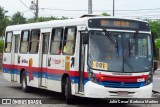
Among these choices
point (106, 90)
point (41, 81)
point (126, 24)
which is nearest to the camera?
point (106, 90)

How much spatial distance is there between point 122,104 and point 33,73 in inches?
178

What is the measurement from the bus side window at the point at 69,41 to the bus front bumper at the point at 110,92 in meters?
1.81

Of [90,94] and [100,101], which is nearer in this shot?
[90,94]

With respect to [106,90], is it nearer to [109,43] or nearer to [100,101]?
[109,43]

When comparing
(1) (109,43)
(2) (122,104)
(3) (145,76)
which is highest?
(1) (109,43)

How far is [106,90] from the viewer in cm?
1406

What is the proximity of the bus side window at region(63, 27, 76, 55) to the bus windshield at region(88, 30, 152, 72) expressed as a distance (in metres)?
1.24

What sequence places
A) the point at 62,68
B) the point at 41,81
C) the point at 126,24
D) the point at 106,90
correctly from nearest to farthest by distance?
the point at 106,90 → the point at 126,24 → the point at 62,68 → the point at 41,81

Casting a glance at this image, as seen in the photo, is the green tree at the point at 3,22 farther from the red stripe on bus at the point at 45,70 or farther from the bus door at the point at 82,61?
the bus door at the point at 82,61

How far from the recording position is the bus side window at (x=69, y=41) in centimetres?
1563

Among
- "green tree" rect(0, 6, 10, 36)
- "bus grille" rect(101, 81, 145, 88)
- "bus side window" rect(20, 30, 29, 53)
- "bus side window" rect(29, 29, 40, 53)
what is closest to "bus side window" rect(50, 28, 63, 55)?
"bus side window" rect(29, 29, 40, 53)

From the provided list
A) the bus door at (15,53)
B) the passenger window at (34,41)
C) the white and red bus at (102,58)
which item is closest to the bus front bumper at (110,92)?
the white and red bus at (102,58)

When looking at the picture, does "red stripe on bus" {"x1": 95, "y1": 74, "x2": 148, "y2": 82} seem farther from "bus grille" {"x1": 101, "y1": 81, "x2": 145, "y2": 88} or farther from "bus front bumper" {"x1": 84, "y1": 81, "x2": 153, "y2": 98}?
"bus front bumper" {"x1": 84, "y1": 81, "x2": 153, "y2": 98}

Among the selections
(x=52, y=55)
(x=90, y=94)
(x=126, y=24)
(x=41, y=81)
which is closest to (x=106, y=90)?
(x=90, y=94)
